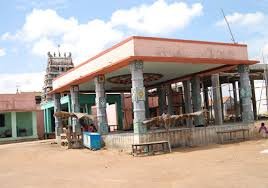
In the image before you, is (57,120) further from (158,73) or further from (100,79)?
(100,79)

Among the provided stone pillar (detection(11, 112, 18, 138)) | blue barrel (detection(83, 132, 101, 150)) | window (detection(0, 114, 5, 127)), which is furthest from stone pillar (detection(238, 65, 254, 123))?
window (detection(0, 114, 5, 127))

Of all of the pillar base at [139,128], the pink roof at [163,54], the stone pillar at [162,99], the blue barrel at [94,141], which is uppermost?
the pink roof at [163,54]

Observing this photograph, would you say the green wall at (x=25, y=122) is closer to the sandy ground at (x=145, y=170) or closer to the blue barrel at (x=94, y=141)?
the blue barrel at (x=94, y=141)

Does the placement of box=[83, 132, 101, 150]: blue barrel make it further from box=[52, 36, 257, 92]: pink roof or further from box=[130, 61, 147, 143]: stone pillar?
box=[130, 61, 147, 143]: stone pillar

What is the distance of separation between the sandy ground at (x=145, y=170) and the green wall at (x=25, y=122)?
17.0m

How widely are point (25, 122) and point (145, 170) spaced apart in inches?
1000

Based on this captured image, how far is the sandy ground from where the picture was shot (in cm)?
1021

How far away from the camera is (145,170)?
12.8 meters

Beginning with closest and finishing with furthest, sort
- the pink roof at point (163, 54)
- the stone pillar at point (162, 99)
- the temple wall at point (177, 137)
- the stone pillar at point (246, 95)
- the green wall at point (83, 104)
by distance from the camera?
the pink roof at point (163, 54) → the temple wall at point (177, 137) → the stone pillar at point (246, 95) → the stone pillar at point (162, 99) → the green wall at point (83, 104)

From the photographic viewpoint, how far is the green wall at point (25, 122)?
3562 centimetres

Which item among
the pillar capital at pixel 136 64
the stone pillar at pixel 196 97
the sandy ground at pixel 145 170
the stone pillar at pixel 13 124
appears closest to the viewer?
the sandy ground at pixel 145 170

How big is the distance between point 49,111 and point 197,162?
2825 centimetres

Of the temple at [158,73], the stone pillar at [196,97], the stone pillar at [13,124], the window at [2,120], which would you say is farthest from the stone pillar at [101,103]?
the window at [2,120]

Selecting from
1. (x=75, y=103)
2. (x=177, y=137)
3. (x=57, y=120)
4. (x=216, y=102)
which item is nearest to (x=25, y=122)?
(x=57, y=120)
